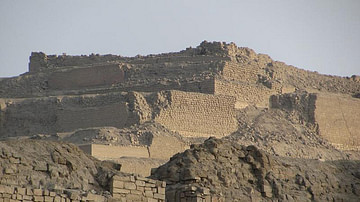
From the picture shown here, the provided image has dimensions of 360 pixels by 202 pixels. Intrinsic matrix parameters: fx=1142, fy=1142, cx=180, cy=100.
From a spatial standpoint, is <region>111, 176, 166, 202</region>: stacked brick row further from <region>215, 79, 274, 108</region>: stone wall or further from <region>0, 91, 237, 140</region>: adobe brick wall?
<region>215, 79, 274, 108</region>: stone wall

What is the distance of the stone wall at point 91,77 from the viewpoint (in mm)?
47250

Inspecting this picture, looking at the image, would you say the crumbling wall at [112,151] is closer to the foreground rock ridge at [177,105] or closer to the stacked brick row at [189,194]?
the foreground rock ridge at [177,105]

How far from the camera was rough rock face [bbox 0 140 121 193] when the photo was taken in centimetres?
1538

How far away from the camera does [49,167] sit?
1588cm

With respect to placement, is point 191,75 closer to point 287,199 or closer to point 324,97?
point 324,97

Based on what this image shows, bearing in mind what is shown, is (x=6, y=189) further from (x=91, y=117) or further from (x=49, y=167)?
(x=91, y=117)

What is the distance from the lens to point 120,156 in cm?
3609

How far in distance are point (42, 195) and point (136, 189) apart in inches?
73.6

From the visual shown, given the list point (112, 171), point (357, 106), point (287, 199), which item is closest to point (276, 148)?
point (357, 106)

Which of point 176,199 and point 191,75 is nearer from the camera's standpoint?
point 176,199

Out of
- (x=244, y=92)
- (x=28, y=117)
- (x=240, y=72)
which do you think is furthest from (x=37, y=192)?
(x=240, y=72)

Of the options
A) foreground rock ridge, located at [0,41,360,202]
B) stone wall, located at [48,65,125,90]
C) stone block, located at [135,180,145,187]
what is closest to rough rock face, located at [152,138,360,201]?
stone block, located at [135,180,145,187]

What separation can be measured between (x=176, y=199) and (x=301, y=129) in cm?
2903

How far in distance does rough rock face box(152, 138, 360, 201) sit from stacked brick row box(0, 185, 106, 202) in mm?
2179
